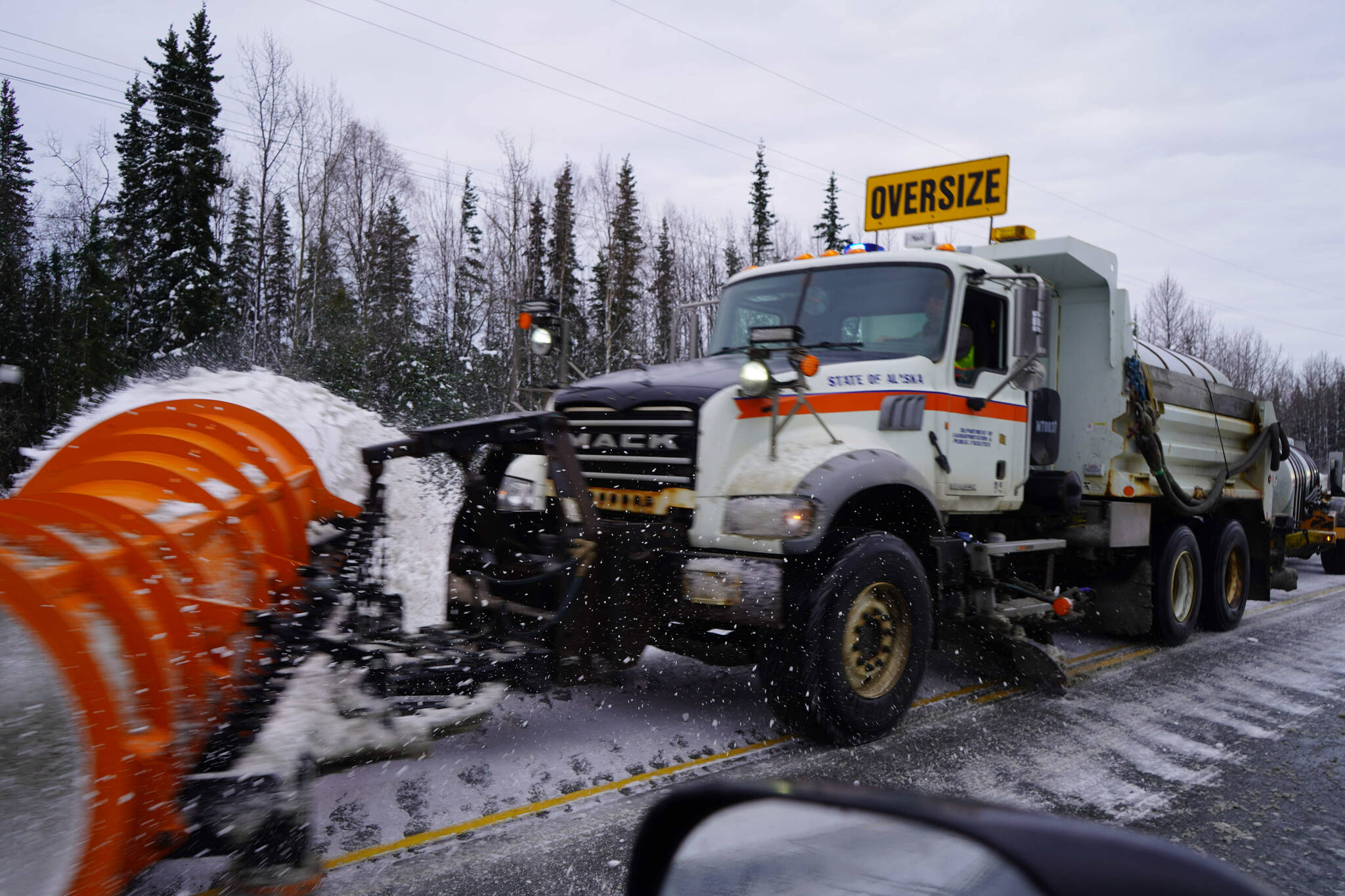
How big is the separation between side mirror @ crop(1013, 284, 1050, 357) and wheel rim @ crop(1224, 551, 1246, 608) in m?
5.28

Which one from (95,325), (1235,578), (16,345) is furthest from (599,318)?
(1235,578)

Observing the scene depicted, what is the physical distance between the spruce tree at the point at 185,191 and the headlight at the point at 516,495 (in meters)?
22.3

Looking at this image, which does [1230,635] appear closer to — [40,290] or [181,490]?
[181,490]

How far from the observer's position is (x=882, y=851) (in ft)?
4.99

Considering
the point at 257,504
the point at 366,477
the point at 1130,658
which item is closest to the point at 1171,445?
the point at 1130,658

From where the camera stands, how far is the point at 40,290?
22859 millimetres

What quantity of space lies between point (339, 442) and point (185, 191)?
87.3ft

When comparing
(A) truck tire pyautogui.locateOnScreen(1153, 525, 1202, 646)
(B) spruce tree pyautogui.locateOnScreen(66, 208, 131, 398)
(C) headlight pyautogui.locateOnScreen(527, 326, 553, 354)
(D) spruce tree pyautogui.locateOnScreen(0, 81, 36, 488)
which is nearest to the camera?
(C) headlight pyautogui.locateOnScreen(527, 326, 553, 354)

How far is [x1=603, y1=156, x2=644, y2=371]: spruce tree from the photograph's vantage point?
36250 mm

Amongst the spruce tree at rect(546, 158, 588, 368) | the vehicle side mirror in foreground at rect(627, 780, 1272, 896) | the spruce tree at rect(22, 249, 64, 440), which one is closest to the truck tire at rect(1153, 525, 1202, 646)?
the vehicle side mirror in foreground at rect(627, 780, 1272, 896)

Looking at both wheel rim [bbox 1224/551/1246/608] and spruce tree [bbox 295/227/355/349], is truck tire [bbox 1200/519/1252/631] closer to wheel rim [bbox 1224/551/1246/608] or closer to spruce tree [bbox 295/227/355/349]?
wheel rim [bbox 1224/551/1246/608]

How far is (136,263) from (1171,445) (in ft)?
99.5

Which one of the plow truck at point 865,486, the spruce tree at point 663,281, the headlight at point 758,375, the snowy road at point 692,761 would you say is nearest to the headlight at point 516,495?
the plow truck at point 865,486

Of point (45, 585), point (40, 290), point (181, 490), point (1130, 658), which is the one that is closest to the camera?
point (45, 585)
